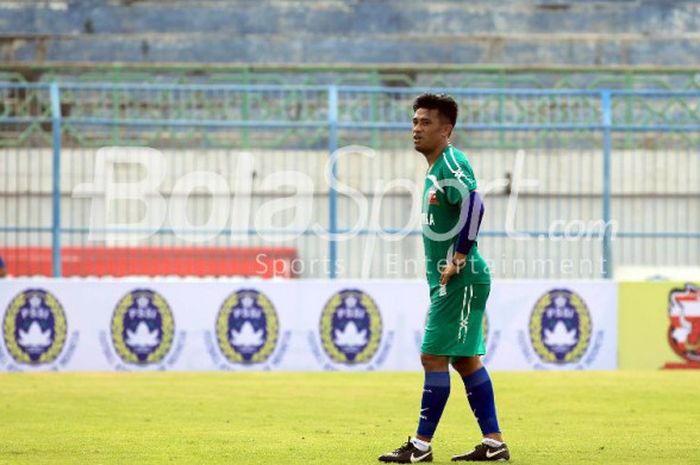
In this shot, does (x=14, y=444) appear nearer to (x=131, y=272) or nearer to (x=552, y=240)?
(x=131, y=272)

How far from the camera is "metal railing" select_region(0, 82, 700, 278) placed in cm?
1526

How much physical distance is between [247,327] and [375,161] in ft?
12.6

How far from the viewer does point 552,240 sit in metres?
15.9

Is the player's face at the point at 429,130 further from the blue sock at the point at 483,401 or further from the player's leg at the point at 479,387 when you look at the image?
the blue sock at the point at 483,401

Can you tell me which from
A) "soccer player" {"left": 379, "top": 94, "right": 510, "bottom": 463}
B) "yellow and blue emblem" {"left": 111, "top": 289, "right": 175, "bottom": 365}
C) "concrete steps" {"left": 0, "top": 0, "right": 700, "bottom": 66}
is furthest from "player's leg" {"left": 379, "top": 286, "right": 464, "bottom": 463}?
"concrete steps" {"left": 0, "top": 0, "right": 700, "bottom": 66}

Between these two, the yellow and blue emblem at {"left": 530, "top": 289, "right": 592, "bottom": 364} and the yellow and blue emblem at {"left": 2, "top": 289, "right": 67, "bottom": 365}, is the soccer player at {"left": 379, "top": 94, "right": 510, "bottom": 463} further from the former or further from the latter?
the yellow and blue emblem at {"left": 2, "top": 289, "right": 67, "bottom": 365}

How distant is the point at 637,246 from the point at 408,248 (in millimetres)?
2648

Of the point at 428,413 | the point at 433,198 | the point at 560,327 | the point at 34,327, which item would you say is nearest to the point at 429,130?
the point at 433,198

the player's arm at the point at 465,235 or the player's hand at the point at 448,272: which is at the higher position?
the player's arm at the point at 465,235

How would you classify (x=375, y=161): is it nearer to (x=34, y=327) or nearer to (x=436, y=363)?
(x=34, y=327)

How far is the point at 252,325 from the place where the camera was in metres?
15.1

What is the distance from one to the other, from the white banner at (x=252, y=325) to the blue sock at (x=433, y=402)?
731cm

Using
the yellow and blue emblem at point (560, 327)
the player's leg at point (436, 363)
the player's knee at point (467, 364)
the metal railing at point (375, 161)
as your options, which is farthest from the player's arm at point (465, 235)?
the yellow and blue emblem at point (560, 327)

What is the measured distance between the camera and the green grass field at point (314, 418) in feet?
27.0
